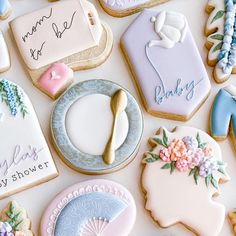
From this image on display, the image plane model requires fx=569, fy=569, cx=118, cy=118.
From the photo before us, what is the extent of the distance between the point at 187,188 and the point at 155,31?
31 centimetres

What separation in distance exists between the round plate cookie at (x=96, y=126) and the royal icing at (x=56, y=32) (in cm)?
8

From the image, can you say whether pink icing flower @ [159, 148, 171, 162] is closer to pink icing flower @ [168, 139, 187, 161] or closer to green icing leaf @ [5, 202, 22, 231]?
pink icing flower @ [168, 139, 187, 161]

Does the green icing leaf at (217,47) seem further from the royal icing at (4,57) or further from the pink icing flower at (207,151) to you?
the royal icing at (4,57)

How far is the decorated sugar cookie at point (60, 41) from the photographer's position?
1.07 metres

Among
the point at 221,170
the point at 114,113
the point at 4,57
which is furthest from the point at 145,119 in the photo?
the point at 4,57

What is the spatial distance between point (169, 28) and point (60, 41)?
213 millimetres

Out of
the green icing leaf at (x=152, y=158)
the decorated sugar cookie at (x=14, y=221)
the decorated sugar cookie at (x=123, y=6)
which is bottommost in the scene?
the green icing leaf at (x=152, y=158)

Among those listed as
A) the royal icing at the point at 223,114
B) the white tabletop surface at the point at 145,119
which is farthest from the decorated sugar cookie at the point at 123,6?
the royal icing at the point at 223,114

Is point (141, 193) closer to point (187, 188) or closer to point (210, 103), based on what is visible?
point (187, 188)

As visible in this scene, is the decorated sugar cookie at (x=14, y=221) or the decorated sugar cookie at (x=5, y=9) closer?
the decorated sugar cookie at (x=14, y=221)

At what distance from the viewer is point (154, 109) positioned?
41.8 inches

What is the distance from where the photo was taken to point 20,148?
102 centimetres

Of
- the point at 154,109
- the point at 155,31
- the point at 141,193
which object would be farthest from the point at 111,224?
the point at 155,31

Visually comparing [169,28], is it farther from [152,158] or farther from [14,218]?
[14,218]
